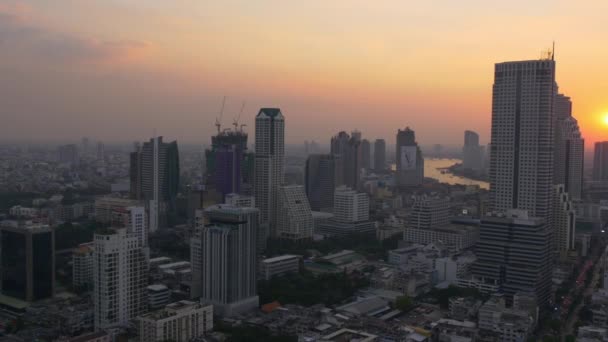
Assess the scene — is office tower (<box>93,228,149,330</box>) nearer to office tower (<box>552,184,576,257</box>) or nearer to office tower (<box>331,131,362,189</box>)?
office tower (<box>552,184,576,257</box>)

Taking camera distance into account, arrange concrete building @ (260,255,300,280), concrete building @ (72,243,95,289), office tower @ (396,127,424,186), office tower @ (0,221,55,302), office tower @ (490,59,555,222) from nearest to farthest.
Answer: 1. office tower @ (0,221,55,302)
2. concrete building @ (72,243,95,289)
3. concrete building @ (260,255,300,280)
4. office tower @ (490,59,555,222)
5. office tower @ (396,127,424,186)

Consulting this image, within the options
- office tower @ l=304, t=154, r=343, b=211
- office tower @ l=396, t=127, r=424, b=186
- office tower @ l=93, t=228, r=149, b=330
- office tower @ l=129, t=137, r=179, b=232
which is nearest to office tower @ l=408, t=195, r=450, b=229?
office tower @ l=304, t=154, r=343, b=211

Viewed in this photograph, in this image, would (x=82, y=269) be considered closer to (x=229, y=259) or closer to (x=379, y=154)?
(x=229, y=259)

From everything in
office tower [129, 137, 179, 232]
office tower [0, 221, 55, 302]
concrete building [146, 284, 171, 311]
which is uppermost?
office tower [129, 137, 179, 232]

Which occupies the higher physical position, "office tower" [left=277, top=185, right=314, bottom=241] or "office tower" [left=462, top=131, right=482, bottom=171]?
"office tower" [left=462, top=131, right=482, bottom=171]

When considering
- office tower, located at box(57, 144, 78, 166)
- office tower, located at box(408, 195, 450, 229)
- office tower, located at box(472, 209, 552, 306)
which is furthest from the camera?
office tower, located at box(57, 144, 78, 166)

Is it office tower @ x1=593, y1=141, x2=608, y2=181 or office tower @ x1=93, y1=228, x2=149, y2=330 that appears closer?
office tower @ x1=93, y1=228, x2=149, y2=330

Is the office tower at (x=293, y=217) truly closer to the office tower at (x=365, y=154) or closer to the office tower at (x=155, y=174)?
the office tower at (x=155, y=174)
